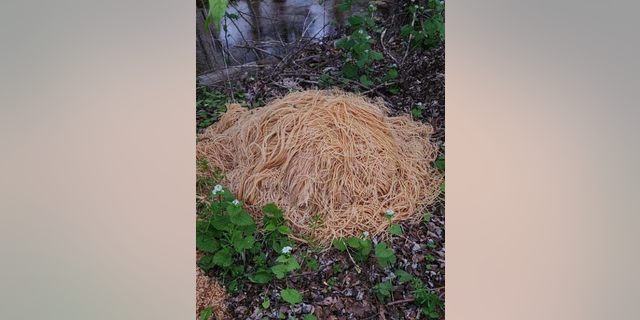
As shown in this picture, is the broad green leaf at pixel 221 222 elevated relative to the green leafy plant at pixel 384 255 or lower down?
elevated

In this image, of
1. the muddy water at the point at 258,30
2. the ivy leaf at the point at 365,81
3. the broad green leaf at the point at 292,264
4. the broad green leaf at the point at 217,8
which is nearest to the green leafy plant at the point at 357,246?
the broad green leaf at the point at 292,264

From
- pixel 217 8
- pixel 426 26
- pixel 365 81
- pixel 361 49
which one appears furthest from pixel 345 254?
pixel 217 8

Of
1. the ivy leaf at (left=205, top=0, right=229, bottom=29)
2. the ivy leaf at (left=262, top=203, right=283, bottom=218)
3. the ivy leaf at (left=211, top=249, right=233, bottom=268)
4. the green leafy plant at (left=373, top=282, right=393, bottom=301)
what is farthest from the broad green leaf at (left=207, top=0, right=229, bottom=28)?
the green leafy plant at (left=373, top=282, right=393, bottom=301)

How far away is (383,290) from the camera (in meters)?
2.06

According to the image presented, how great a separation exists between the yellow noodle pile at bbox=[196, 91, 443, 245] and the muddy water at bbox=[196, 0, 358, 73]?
0.64ft

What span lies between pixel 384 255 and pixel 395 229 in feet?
0.32

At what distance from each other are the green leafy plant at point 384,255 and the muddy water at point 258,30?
79 cm

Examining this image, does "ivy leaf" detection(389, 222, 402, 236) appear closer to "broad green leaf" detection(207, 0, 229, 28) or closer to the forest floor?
the forest floor

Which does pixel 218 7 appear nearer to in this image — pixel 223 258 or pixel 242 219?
pixel 242 219

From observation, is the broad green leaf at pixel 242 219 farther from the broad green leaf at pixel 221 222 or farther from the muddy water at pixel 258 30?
the muddy water at pixel 258 30

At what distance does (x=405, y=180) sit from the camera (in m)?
2.12

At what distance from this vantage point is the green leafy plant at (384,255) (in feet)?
6.81
